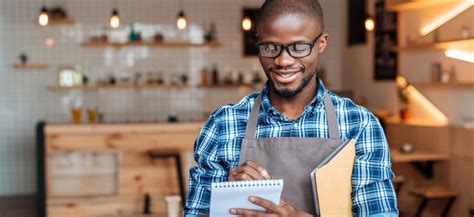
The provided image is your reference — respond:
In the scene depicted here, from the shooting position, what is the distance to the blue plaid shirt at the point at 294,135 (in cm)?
160

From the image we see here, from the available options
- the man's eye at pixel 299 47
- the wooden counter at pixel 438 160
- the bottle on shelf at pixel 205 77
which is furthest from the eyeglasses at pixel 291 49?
the bottle on shelf at pixel 205 77

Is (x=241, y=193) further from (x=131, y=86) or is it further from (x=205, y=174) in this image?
(x=131, y=86)

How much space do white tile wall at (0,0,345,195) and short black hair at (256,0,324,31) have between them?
7.80 meters

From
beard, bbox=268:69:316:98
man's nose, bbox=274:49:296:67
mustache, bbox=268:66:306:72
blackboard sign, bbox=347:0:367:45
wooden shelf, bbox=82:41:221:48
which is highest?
blackboard sign, bbox=347:0:367:45

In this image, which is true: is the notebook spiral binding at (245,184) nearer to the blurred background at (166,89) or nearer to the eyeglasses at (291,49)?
the eyeglasses at (291,49)

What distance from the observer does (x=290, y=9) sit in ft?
5.18

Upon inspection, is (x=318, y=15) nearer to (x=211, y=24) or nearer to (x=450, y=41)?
(x=450, y=41)

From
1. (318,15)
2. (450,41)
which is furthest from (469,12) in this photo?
(318,15)

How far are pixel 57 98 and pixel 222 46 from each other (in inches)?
93.0

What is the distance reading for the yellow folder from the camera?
5.10 feet

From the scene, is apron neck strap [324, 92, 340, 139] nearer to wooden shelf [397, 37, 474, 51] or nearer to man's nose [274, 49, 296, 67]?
man's nose [274, 49, 296, 67]

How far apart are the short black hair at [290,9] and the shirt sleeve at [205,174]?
0.98ft

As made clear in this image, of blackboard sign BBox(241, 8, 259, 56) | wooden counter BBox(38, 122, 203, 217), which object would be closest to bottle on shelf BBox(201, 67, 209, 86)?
blackboard sign BBox(241, 8, 259, 56)

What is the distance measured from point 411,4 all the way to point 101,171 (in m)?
3.66
